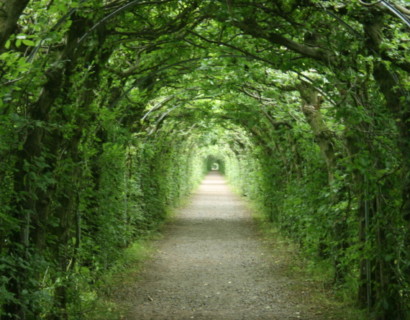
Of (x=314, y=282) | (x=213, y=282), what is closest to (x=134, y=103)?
(x=213, y=282)

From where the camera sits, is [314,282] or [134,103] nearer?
[134,103]

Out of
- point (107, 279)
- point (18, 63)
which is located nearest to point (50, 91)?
point (18, 63)

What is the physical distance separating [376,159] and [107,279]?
4.42 metres

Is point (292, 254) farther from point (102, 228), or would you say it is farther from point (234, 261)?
point (102, 228)

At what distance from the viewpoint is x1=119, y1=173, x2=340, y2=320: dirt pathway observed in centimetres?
624

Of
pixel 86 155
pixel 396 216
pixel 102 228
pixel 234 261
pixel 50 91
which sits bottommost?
pixel 234 261

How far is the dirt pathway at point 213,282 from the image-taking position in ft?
20.5

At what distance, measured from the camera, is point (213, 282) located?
26.1 ft

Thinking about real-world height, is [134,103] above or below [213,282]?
above

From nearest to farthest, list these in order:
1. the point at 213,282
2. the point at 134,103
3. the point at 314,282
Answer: the point at 134,103 → the point at 314,282 → the point at 213,282

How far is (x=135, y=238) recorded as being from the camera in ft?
37.0

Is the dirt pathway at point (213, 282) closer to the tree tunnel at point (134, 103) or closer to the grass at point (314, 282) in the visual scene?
the grass at point (314, 282)

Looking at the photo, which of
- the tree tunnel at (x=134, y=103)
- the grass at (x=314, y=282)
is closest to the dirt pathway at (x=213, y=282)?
the grass at (x=314, y=282)

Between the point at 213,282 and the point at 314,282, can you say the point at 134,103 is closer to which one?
the point at 213,282
